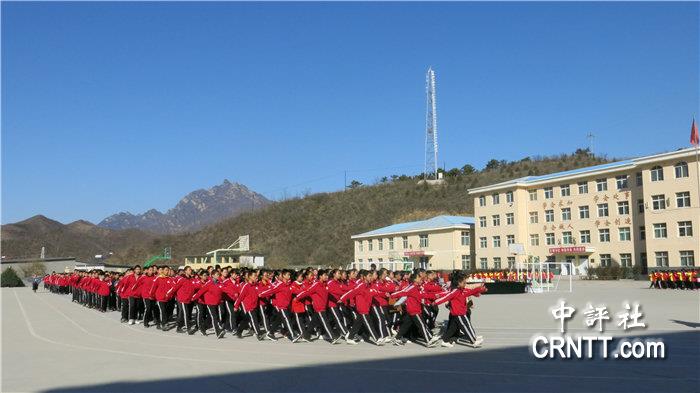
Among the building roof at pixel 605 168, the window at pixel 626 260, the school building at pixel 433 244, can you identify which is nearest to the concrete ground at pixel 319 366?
the building roof at pixel 605 168

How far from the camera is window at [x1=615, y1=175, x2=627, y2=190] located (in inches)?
1777

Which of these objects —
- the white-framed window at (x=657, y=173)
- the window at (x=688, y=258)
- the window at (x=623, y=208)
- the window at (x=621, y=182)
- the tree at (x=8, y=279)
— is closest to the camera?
the window at (x=688, y=258)

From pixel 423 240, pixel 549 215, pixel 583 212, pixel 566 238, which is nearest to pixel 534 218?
pixel 549 215

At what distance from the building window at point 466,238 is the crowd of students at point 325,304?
43.1 meters

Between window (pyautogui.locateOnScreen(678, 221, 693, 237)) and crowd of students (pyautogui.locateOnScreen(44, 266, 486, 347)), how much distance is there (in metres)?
33.4

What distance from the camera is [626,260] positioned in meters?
44.7

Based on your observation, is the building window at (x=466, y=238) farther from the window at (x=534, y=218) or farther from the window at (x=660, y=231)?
the window at (x=660, y=231)

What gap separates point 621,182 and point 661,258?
6.72m

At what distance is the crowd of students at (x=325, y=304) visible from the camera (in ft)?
36.5

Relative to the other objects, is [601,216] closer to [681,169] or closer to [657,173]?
[657,173]

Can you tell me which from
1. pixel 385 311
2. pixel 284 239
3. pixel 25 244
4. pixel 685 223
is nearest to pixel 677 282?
pixel 685 223

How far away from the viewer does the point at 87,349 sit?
11.1 meters

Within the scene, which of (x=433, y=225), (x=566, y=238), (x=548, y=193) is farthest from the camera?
(x=433, y=225)

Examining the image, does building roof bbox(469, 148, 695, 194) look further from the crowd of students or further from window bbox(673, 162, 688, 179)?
the crowd of students
